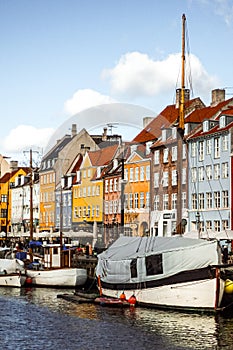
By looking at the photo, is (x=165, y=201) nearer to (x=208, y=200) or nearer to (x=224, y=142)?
(x=208, y=200)

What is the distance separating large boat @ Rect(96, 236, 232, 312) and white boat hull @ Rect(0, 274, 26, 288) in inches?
475

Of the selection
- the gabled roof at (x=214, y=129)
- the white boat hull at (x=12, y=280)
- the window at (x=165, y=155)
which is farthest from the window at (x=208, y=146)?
the white boat hull at (x=12, y=280)

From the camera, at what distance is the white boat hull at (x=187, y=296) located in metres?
34.5

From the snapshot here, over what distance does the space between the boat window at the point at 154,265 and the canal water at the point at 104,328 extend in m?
1.95

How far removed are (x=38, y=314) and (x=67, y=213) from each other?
64113mm

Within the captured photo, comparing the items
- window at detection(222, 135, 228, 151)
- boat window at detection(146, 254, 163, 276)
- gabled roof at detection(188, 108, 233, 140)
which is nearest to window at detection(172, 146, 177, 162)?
gabled roof at detection(188, 108, 233, 140)

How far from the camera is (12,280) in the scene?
5175cm

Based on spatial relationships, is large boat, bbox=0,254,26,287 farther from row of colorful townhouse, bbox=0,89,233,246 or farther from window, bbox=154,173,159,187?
window, bbox=154,173,159,187

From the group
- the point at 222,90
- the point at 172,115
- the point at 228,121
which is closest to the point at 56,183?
the point at 172,115

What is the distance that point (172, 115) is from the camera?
8438 centimetres

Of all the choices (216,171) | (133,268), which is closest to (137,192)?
(216,171)

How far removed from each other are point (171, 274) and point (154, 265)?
152 cm

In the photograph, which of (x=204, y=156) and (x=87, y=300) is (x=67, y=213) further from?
(x=87, y=300)

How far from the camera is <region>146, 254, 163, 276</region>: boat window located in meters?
36.9
